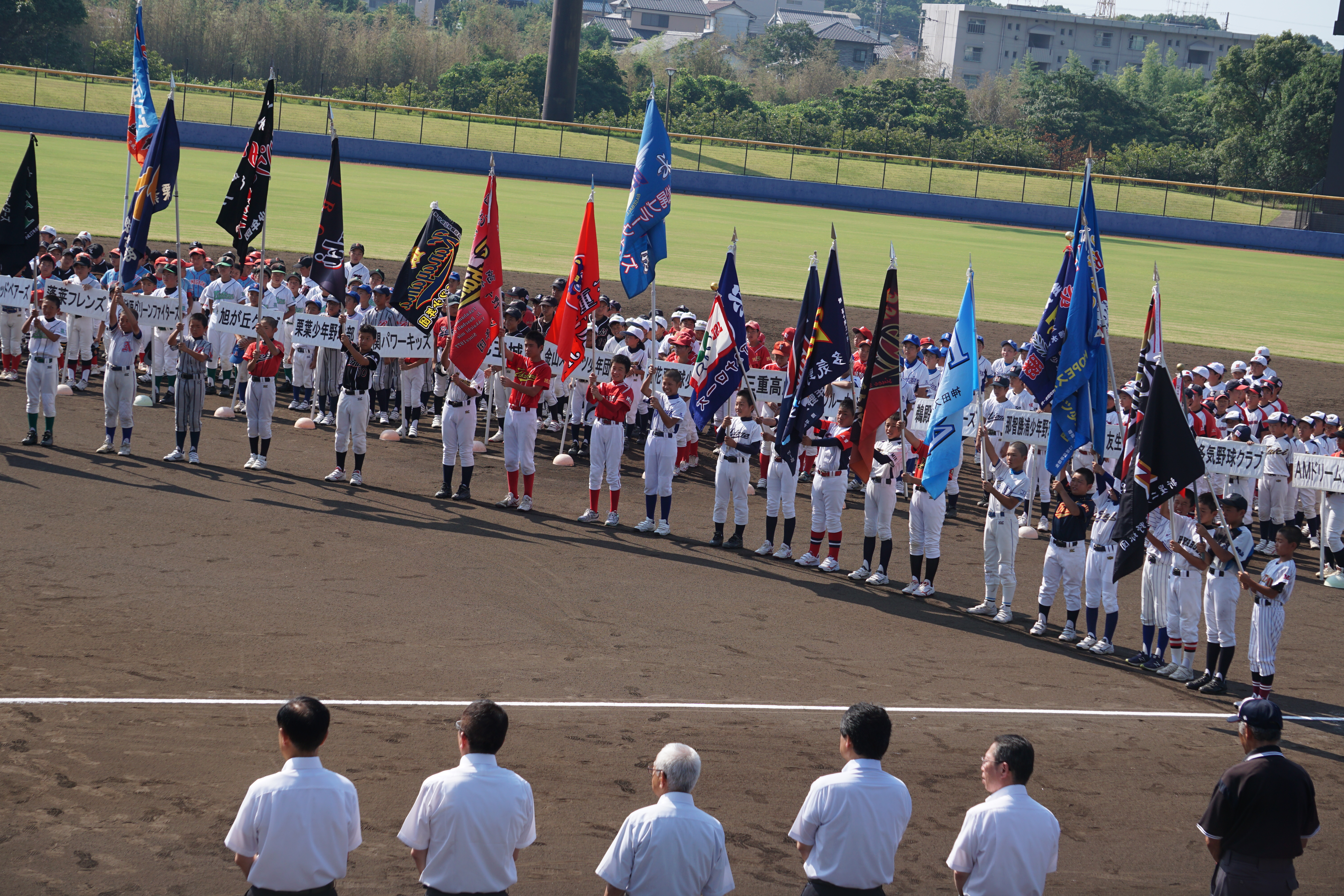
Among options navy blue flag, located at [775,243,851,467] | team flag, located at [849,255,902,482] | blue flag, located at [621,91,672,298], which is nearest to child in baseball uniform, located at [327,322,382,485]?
blue flag, located at [621,91,672,298]

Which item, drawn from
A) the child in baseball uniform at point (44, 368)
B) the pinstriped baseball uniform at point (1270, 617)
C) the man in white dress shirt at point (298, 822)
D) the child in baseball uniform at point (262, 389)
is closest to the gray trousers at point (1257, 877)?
the man in white dress shirt at point (298, 822)

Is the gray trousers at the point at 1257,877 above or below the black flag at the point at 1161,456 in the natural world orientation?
below

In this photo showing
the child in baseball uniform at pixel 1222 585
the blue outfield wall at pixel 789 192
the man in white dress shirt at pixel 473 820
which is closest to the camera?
the man in white dress shirt at pixel 473 820

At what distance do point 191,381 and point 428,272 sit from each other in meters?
3.32

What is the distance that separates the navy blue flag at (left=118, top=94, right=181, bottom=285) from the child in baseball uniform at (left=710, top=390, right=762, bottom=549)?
799 cm

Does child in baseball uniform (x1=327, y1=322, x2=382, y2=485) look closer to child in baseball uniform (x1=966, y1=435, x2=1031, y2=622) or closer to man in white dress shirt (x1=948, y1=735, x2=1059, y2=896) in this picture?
child in baseball uniform (x1=966, y1=435, x2=1031, y2=622)

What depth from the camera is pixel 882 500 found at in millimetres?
13398

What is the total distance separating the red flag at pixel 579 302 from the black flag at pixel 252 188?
3227mm

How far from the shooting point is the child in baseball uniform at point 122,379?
15211mm

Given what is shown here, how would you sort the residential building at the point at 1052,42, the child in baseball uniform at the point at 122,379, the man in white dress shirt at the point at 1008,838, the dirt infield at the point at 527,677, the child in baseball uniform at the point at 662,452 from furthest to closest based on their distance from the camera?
the residential building at the point at 1052,42
the child in baseball uniform at the point at 122,379
the child in baseball uniform at the point at 662,452
the dirt infield at the point at 527,677
the man in white dress shirt at the point at 1008,838

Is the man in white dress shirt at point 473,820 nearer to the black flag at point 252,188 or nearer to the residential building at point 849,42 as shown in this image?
the black flag at point 252,188

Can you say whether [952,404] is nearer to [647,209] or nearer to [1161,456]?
[1161,456]

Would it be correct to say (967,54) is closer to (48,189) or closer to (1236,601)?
(48,189)

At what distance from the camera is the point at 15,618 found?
32.7ft
